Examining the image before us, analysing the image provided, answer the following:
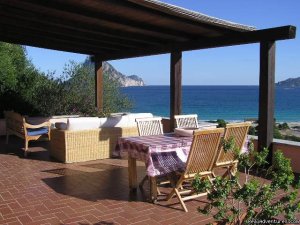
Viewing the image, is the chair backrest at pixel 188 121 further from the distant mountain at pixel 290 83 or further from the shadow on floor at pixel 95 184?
the distant mountain at pixel 290 83

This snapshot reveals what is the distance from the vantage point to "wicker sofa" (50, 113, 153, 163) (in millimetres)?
6805

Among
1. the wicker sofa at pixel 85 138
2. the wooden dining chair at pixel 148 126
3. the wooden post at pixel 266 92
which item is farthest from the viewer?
the wicker sofa at pixel 85 138

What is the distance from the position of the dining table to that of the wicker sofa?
199cm

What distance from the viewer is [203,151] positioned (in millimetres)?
4348

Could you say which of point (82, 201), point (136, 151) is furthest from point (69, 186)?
point (136, 151)

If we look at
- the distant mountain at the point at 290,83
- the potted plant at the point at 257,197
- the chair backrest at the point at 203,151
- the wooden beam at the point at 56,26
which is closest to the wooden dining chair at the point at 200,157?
the chair backrest at the point at 203,151

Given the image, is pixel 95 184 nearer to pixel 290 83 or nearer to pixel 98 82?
pixel 98 82

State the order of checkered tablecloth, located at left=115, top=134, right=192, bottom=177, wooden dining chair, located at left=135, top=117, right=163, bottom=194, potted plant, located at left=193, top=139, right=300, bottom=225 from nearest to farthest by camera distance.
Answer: potted plant, located at left=193, top=139, right=300, bottom=225, checkered tablecloth, located at left=115, top=134, right=192, bottom=177, wooden dining chair, located at left=135, top=117, right=163, bottom=194

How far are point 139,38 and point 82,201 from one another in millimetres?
4583

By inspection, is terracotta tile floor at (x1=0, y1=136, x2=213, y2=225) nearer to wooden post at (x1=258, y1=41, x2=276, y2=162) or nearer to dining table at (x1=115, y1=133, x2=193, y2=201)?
dining table at (x1=115, y1=133, x2=193, y2=201)

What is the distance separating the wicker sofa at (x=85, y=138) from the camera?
6805 mm

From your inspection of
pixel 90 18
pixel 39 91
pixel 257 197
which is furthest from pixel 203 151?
pixel 39 91

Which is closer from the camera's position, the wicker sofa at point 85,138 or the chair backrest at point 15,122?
the wicker sofa at point 85,138

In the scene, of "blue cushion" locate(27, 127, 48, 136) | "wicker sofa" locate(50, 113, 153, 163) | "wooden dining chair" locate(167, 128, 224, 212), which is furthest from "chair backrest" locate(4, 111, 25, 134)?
"wooden dining chair" locate(167, 128, 224, 212)
